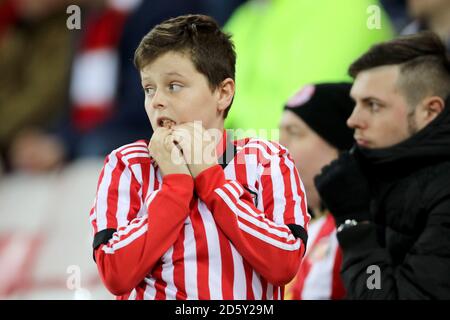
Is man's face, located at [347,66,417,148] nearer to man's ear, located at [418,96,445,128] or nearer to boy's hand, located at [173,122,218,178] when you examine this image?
man's ear, located at [418,96,445,128]

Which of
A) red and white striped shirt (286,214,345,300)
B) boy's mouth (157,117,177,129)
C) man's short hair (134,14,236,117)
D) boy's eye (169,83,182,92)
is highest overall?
man's short hair (134,14,236,117)

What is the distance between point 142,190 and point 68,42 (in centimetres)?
237

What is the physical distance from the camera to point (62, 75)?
3.82 metres

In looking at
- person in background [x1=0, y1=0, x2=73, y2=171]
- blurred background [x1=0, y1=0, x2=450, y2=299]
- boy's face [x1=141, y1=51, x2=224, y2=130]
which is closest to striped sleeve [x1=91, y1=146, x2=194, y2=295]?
boy's face [x1=141, y1=51, x2=224, y2=130]

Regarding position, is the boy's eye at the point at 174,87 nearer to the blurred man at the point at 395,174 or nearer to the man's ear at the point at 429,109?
the blurred man at the point at 395,174

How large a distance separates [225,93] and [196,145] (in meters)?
0.13

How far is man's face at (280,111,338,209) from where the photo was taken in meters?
2.38

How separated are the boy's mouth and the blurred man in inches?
28.8

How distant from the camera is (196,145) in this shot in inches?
60.2

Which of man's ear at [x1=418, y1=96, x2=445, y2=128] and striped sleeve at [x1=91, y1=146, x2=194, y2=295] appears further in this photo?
→ man's ear at [x1=418, y1=96, x2=445, y2=128]

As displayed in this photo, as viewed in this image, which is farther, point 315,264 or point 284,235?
point 315,264

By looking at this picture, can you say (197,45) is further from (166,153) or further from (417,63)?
(417,63)
